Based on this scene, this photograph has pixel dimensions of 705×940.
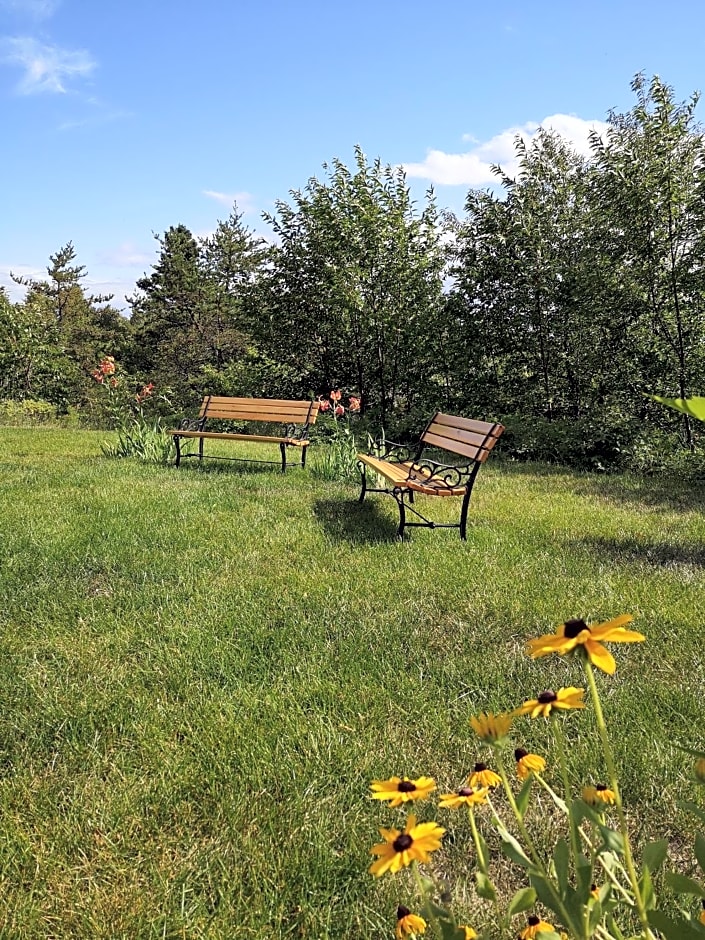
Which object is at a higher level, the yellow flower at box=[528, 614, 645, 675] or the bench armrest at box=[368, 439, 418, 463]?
the yellow flower at box=[528, 614, 645, 675]

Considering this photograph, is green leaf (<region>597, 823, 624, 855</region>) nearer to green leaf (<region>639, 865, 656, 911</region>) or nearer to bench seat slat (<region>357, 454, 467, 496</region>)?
green leaf (<region>639, 865, 656, 911</region>)

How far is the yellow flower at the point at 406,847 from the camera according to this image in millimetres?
920

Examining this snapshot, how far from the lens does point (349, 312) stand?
35.8 feet

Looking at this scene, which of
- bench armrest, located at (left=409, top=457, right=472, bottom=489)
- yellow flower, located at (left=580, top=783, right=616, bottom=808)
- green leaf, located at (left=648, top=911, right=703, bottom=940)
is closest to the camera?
green leaf, located at (left=648, top=911, right=703, bottom=940)

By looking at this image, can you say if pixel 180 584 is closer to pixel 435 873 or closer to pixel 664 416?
pixel 435 873

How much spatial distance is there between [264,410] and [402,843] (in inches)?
288

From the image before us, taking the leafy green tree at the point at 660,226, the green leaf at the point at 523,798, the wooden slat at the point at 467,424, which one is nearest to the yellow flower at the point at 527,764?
the green leaf at the point at 523,798

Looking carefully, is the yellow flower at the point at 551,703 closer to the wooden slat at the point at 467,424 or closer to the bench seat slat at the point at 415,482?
the bench seat slat at the point at 415,482

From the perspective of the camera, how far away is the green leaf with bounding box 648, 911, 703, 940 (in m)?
0.81

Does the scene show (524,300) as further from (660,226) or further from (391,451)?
(391,451)

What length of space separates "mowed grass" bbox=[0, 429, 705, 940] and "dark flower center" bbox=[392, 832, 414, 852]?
0.80 meters

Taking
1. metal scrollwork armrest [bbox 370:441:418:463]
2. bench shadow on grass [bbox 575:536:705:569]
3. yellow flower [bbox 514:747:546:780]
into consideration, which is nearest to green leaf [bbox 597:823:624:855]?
yellow flower [bbox 514:747:546:780]

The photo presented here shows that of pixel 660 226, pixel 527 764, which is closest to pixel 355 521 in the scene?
pixel 527 764

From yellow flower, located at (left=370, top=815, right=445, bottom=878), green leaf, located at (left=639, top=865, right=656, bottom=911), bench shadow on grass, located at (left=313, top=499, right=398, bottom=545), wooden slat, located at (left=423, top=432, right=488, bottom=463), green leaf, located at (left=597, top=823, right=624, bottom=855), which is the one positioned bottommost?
bench shadow on grass, located at (left=313, top=499, right=398, bottom=545)
